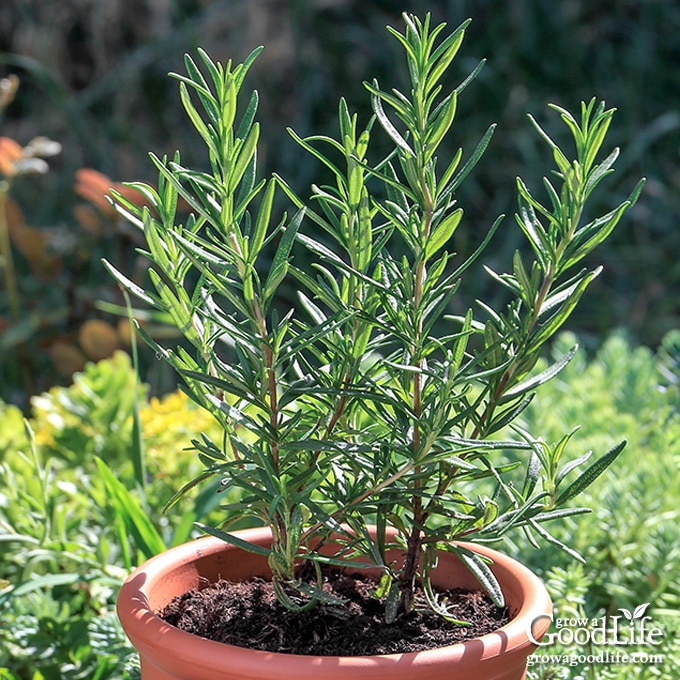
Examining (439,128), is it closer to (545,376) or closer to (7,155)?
(545,376)

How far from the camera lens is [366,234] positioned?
2.63 feet

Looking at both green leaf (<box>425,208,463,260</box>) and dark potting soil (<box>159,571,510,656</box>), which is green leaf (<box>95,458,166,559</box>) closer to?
dark potting soil (<box>159,571,510,656</box>)

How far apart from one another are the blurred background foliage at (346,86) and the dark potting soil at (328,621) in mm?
2593

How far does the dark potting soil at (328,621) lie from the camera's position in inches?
31.5

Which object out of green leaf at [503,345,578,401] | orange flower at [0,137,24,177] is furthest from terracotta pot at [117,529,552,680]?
orange flower at [0,137,24,177]

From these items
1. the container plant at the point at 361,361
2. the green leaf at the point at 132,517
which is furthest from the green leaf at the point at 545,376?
the green leaf at the point at 132,517

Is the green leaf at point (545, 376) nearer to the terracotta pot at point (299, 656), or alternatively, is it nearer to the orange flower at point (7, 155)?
the terracotta pot at point (299, 656)

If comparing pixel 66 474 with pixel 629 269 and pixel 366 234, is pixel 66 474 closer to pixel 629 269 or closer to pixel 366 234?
pixel 366 234

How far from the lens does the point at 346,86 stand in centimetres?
368

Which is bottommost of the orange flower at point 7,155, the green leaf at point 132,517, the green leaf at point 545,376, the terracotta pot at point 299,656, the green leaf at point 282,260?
the green leaf at point 132,517

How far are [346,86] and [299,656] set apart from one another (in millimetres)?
3186

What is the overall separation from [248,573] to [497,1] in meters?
3.21

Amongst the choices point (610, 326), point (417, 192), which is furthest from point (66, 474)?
point (610, 326)

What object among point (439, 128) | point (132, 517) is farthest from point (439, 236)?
point (132, 517)
